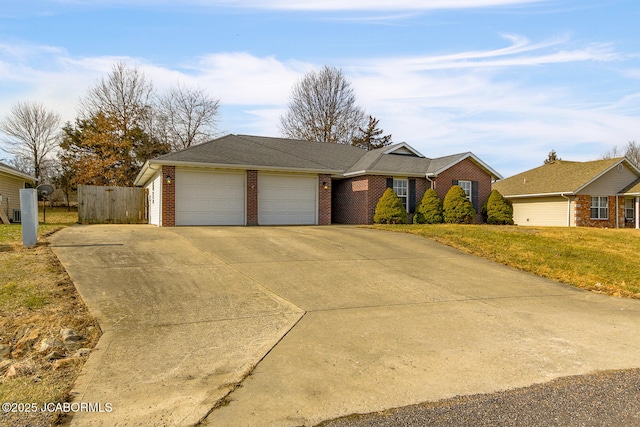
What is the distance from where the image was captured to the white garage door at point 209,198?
55.1 ft

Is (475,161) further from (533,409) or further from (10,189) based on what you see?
(10,189)

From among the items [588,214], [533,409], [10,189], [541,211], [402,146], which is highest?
[402,146]

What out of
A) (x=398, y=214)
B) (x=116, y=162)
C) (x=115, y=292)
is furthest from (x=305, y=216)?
(x=116, y=162)

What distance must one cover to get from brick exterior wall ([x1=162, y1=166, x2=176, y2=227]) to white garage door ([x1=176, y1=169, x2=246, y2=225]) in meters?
0.18

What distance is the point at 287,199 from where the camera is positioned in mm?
18859

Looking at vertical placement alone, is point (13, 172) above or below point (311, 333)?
above

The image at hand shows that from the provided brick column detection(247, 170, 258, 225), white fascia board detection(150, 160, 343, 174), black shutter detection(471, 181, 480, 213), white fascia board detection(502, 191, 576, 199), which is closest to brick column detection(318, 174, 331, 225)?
white fascia board detection(150, 160, 343, 174)

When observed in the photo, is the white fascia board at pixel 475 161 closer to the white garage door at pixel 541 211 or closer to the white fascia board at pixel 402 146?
the white fascia board at pixel 402 146

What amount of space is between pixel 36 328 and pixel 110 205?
17596 millimetres

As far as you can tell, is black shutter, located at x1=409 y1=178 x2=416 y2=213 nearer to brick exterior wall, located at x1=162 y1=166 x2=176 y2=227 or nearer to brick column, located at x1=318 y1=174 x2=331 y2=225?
brick column, located at x1=318 y1=174 x2=331 y2=225

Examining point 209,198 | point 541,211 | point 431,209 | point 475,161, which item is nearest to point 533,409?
point 209,198

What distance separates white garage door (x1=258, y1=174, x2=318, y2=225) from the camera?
18.4 m

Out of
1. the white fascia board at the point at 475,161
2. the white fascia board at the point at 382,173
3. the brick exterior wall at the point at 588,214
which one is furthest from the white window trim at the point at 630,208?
the white fascia board at the point at 382,173

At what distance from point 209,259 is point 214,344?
464cm
